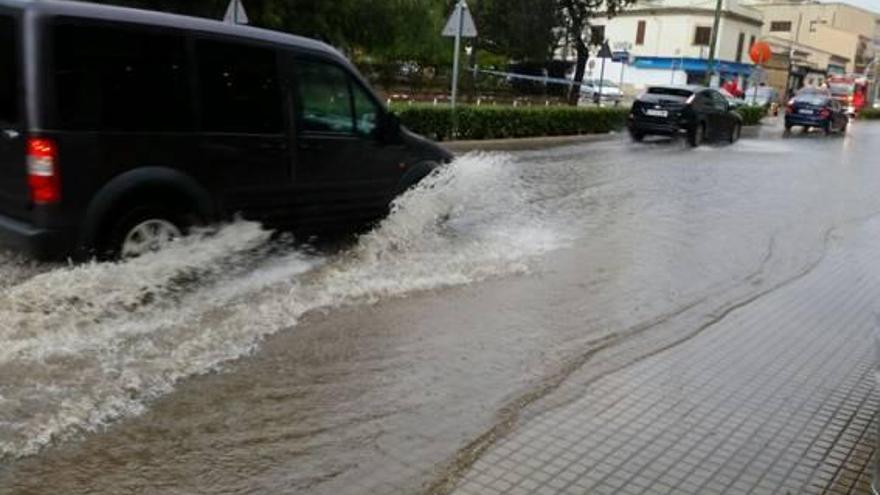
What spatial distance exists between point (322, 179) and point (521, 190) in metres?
5.68

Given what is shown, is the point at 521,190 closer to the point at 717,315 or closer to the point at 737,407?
the point at 717,315

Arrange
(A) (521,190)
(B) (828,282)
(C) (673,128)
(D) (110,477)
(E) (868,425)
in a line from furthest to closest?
(C) (673,128), (A) (521,190), (B) (828,282), (E) (868,425), (D) (110,477)

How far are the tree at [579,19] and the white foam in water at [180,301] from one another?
27.1 meters

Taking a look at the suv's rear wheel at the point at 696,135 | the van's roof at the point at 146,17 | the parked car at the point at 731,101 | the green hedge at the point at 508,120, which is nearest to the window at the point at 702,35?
the parked car at the point at 731,101

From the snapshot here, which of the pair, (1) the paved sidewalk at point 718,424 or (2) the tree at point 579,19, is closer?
(1) the paved sidewalk at point 718,424

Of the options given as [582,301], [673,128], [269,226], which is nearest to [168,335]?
[269,226]

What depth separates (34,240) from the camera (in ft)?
18.2

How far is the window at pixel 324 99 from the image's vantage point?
7.11 meters

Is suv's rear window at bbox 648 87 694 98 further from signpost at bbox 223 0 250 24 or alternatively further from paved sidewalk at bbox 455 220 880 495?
paved sidewalk at bbox 455 220 880 495

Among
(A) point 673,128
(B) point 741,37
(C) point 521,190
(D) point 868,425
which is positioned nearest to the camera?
(D) point 868,425

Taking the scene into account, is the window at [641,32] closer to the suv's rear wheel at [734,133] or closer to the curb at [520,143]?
the suv's rear wheel at [734,133]

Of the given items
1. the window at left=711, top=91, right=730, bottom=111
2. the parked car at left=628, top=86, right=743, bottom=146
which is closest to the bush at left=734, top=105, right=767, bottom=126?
the window at left=711, top=91, right=730, bottom=111

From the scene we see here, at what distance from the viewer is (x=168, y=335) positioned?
5434 mm

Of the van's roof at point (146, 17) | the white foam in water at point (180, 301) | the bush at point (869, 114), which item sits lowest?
the bush at point (869, 114)
